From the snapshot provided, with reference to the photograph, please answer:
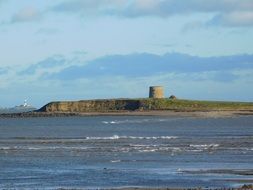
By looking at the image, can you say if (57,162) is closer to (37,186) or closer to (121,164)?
(121,164)

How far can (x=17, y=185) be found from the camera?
117ft

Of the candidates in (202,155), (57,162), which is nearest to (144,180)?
(57,162)

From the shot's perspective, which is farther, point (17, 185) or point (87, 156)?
point (87, 156)

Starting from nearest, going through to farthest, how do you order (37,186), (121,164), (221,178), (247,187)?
(247,187)
(37,186)
(221,178)
(121,164)

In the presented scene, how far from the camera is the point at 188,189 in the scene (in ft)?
107

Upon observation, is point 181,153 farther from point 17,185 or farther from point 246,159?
point 17,185

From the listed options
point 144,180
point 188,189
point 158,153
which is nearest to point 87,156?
point 158,153

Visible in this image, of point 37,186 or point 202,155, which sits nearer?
point 37,186

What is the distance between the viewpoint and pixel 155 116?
189000 mm

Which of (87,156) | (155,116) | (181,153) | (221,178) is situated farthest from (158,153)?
(155,116)

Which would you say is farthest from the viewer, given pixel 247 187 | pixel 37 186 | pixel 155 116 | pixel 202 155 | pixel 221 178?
pixel 155 116

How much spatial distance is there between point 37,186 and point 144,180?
16.6 ft

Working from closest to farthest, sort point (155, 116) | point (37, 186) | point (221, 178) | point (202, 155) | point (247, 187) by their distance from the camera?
point (247, 187)
point (37, 186)
point (221, 178)
point (202, 155)
point (155, 116)

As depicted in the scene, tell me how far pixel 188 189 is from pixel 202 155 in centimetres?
1977
